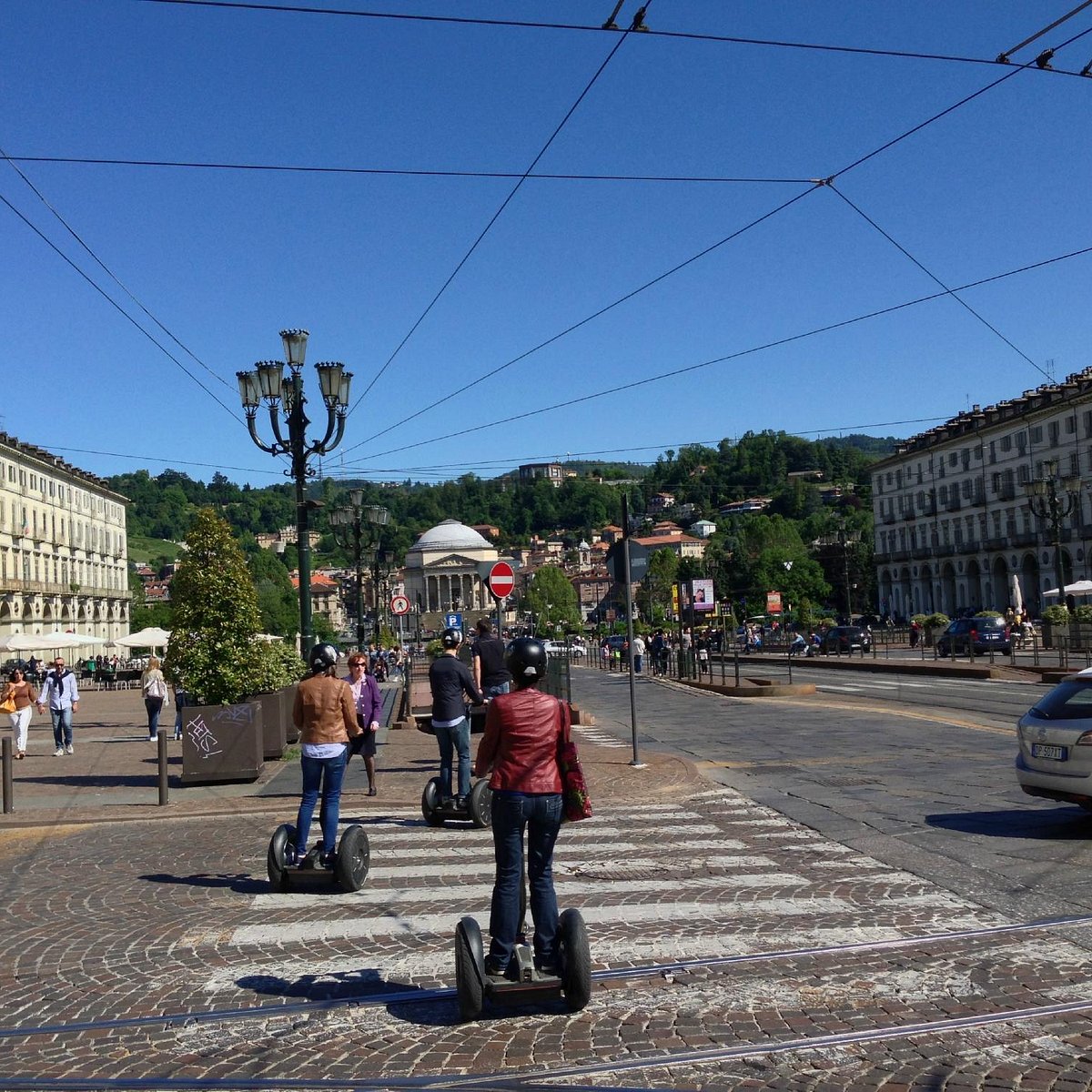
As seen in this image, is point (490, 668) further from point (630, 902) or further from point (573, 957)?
point (573, 957)

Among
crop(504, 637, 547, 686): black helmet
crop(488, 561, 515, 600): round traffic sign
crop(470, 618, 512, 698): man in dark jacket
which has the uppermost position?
crop(488, 561, 515, 600): round traffic sign

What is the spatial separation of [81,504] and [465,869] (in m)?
100

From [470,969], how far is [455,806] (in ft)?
19.8

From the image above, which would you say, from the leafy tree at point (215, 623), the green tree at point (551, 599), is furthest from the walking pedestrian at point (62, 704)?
the green tree at point (551, 599)

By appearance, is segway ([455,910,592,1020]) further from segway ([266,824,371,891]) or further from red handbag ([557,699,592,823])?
segway ([266,824,371,891])

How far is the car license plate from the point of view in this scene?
9.90m

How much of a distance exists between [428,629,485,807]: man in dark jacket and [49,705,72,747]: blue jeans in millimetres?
12303

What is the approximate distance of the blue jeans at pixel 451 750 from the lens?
37.7 feet

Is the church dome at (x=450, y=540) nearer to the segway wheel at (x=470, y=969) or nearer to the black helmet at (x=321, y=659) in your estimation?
the black helmet at (x=321, y=659)

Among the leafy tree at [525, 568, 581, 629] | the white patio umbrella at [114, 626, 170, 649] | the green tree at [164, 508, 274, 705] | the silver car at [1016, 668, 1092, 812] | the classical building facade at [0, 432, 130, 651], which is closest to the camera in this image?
the silver car at [1016, 668, 1092, 812]

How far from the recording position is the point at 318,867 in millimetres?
8391

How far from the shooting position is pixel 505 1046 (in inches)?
212

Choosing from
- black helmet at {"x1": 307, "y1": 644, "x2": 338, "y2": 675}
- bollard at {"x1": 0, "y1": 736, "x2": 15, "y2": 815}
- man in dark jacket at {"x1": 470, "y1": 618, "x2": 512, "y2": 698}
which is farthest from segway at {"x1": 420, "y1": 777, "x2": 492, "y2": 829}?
bollard at {"x1": 0, "y1": 736, "x2": 15, "y2": 815}

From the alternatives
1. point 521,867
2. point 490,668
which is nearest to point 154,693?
point 490,668
